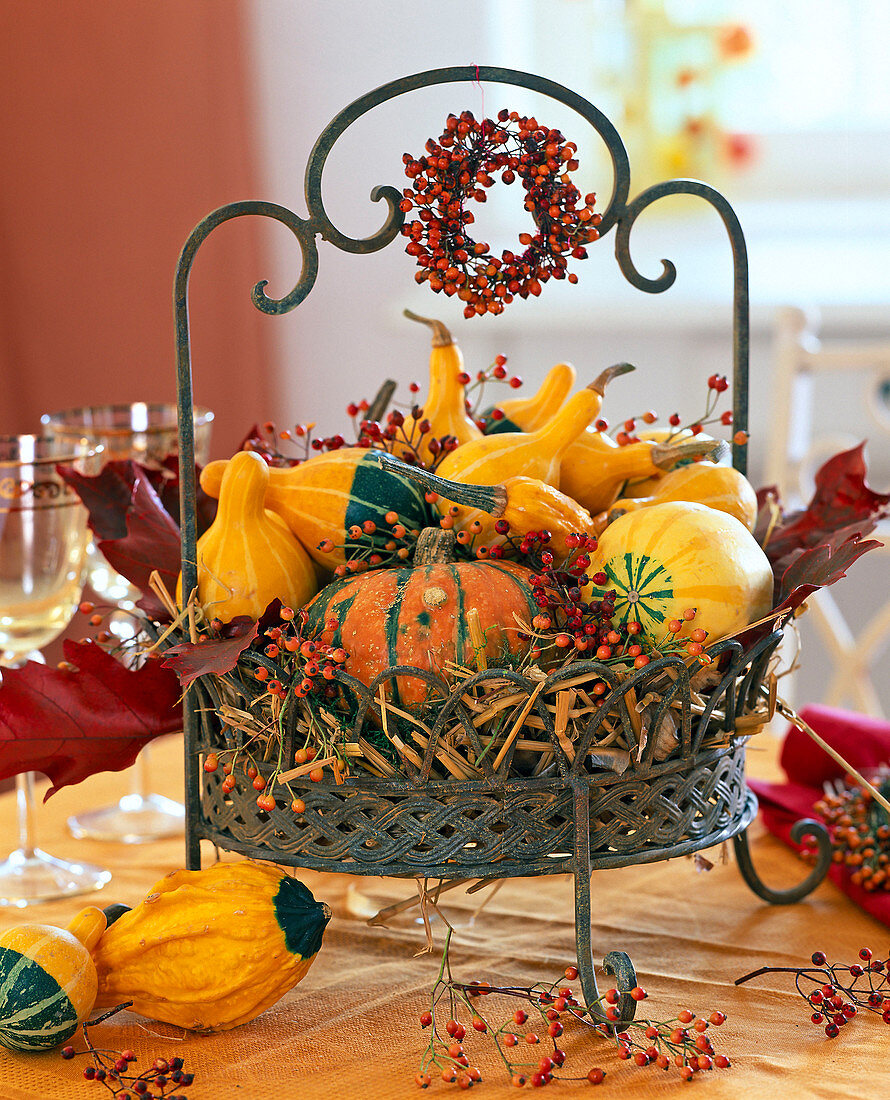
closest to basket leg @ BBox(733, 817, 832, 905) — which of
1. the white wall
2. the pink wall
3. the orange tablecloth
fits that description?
the orange tablecloth

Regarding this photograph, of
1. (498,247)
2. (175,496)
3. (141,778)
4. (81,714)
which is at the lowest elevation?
(141,778)

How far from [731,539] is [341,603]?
8.4 inches

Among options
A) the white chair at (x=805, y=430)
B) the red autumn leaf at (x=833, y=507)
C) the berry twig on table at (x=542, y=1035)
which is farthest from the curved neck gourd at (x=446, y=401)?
the white chair at (x=805, y=430)

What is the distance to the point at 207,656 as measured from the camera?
62 cm

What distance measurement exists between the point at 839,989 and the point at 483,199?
467 mm

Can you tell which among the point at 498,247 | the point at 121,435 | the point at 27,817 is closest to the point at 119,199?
the point at 498,247

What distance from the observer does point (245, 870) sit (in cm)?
64

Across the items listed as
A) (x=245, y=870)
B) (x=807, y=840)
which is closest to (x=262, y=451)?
(x=245, y=870)

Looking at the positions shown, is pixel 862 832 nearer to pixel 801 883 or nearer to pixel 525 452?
pixel 801 883

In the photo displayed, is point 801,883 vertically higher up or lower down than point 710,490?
lower down

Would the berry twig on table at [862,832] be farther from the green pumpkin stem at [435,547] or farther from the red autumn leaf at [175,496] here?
the red autumn leaf at [175,496]

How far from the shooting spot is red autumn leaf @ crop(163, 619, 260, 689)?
0.60 metres

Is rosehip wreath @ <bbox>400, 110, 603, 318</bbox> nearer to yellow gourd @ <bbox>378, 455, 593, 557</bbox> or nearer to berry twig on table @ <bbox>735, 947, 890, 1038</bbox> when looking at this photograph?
yellow gourd @ <bbox>378, 455, 593, 557</bbox>

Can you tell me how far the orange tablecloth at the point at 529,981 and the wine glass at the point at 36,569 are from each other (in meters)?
0.04
